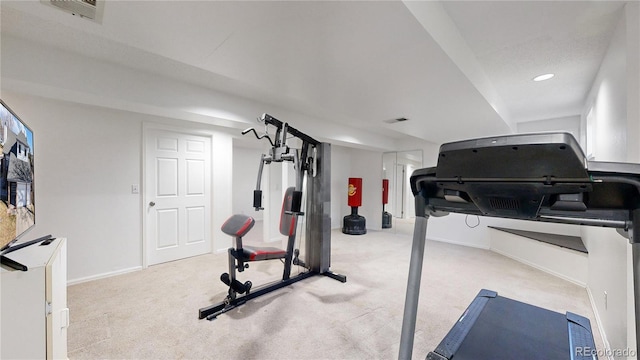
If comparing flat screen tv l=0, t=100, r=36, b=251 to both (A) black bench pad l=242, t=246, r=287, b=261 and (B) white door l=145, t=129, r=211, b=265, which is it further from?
(B) white door l=145, t=129, r=211, b=265

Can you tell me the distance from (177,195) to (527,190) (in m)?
3.91

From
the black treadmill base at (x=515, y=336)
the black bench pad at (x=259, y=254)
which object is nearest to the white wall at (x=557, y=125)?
the black treadmill base at (x=515, y=336)

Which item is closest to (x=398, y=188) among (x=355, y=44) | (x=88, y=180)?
(x=355, y=44)

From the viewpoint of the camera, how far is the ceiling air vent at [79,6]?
1.24 meters

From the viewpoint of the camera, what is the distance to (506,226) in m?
4.55

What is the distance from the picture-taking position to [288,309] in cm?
231

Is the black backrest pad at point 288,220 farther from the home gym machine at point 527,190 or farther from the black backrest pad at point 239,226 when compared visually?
the home gym machine at point 527,190

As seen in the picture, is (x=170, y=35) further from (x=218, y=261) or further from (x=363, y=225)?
(x=363, y=225)

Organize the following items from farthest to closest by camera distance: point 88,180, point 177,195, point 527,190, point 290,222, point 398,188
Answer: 1. point 398,188
2. point 177,195
3. point 88,180
4. point 290,222
5. point 527,190

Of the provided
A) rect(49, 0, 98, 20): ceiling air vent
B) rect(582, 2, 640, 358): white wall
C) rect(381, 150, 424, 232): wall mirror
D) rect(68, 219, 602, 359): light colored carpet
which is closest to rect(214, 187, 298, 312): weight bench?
rect(68, 219, 602, 359): light colored carpet

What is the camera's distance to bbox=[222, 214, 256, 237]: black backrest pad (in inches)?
90.7

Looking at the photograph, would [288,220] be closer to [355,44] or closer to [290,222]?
[290,222]

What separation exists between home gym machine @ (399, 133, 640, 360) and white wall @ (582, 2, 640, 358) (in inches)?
15.3

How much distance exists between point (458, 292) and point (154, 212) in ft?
12.5
